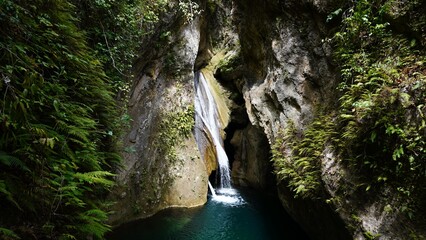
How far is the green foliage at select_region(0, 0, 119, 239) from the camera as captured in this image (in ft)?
10.0

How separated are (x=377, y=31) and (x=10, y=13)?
6579mm

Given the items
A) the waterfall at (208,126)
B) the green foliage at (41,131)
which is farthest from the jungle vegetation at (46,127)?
the waterfall at (208,126)

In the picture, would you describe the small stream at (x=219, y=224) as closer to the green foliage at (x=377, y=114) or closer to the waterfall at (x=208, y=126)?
the waterfall at (x=208, y=126)

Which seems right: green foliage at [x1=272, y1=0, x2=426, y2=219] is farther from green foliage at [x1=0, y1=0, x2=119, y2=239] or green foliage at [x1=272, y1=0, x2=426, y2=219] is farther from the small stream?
green foliage at [x1=0, y1=0, x2=119, y2=239]

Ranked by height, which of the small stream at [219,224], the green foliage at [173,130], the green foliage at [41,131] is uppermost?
the green foliage at [173,130]

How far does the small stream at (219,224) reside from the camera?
9430 mm

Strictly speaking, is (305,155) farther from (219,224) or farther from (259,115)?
(219,224)

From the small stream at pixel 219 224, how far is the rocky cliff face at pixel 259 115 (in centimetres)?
60

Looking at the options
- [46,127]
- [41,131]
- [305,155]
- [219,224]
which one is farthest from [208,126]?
[41,131]

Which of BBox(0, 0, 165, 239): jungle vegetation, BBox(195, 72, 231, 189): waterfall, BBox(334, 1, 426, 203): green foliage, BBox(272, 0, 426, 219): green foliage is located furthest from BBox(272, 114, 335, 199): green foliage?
BBox(195, 72, 231, 189): waterfall

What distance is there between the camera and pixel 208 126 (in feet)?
49.5

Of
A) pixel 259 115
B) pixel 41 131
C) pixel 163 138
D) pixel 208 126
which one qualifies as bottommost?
pixel 41 131

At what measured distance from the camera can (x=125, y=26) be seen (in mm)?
8203

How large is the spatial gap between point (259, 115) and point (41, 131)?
324 inches
